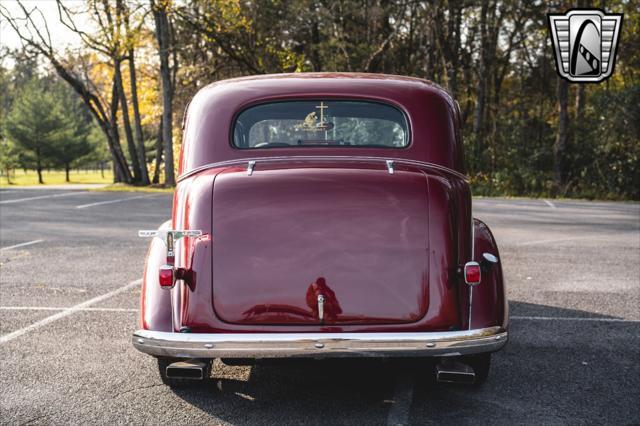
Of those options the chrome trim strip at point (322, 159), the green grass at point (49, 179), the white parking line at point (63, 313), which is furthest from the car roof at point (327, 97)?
the green grass at point (49, 179)

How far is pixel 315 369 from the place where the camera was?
470 cm

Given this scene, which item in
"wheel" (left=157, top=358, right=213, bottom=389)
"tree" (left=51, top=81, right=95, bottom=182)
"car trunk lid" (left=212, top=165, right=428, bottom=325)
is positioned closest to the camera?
"car trunk lid" (left=212, top=165, right=428, bottom=325)

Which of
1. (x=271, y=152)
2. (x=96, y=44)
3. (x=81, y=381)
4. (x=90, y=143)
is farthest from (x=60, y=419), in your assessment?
(x=90, y=143)

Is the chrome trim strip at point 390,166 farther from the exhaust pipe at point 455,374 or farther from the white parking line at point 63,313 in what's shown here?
the white parking line at point 63,313

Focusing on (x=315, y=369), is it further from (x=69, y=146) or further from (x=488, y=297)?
(x=69, y=146)

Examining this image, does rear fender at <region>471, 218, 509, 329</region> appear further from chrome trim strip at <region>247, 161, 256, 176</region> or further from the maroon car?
chrome trim strip at <region>247, 161, 256, 176</region>

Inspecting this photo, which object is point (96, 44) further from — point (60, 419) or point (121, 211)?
point (60, 419)

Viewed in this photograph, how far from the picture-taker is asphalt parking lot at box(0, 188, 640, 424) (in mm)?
3883

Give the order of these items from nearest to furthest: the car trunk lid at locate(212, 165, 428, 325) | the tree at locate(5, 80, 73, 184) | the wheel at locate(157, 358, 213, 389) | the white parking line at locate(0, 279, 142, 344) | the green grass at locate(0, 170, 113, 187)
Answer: the car trunk lid at locate(212, 165, 428, 325), the wheel at locate(157, 358, 213, 389), the white parking line at locate(0, 279, 142, 344), the green grass at locate(0, 170, 113, 187), the tree at locate(5, 80, 73, 184)

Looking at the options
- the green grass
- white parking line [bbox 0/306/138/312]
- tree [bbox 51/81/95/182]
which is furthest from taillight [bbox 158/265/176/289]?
tree [bbox 51/81/95/182]

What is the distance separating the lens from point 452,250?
3789 mm

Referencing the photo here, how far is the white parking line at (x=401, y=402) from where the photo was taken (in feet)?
12.3

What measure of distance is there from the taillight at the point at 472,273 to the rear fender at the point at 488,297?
102mm

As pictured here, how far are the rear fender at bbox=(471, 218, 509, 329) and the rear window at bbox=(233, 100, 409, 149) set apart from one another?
850 mm
